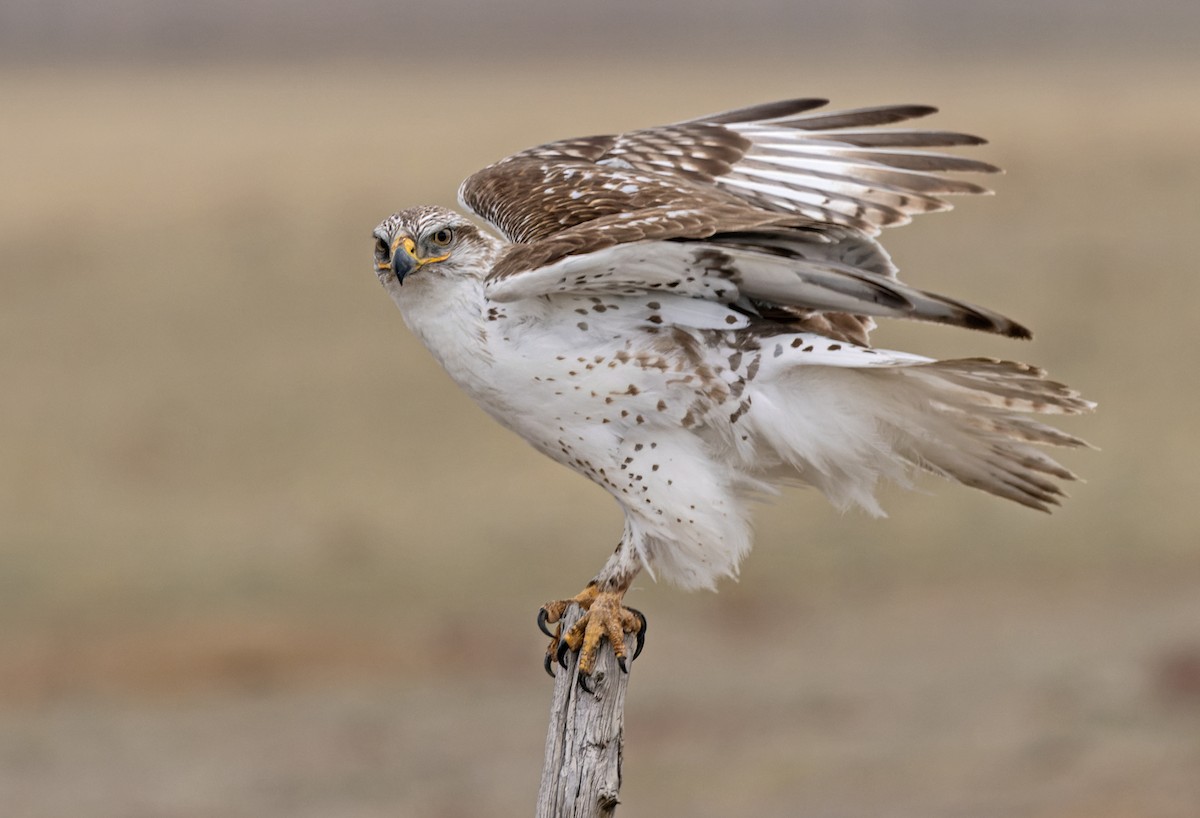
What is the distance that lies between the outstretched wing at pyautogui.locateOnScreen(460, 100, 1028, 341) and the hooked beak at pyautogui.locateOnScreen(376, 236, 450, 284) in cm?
24

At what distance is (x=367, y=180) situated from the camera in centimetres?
3206

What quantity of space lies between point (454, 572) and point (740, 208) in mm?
9597

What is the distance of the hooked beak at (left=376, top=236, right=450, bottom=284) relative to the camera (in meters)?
5.88

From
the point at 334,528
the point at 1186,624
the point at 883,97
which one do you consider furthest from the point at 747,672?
the point at 883,97

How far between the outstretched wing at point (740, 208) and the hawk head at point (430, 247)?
105 millimetres

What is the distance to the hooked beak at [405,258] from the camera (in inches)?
231

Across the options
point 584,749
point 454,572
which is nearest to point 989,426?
point 584,749

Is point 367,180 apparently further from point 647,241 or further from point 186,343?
point 647,241

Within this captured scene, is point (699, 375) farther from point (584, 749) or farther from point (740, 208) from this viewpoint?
point (584, 749)

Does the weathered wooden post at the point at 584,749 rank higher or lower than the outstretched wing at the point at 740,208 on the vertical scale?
lower

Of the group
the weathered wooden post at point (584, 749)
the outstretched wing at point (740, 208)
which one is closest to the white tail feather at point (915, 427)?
the outstretched wing at point (740, 208)

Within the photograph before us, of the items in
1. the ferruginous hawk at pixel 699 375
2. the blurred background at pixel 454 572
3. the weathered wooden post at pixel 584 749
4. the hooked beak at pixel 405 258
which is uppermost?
the blurred background at pixel 454 572

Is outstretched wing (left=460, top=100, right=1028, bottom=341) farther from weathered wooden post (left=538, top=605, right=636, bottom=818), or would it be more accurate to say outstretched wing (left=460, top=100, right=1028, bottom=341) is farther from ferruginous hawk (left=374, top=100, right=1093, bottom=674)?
weathered wooden post (left=538, top=605, right=636, bottom=818)

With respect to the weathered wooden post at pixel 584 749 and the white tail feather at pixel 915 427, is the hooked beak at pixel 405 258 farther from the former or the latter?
the weathered wooden post at pixel 584 749
